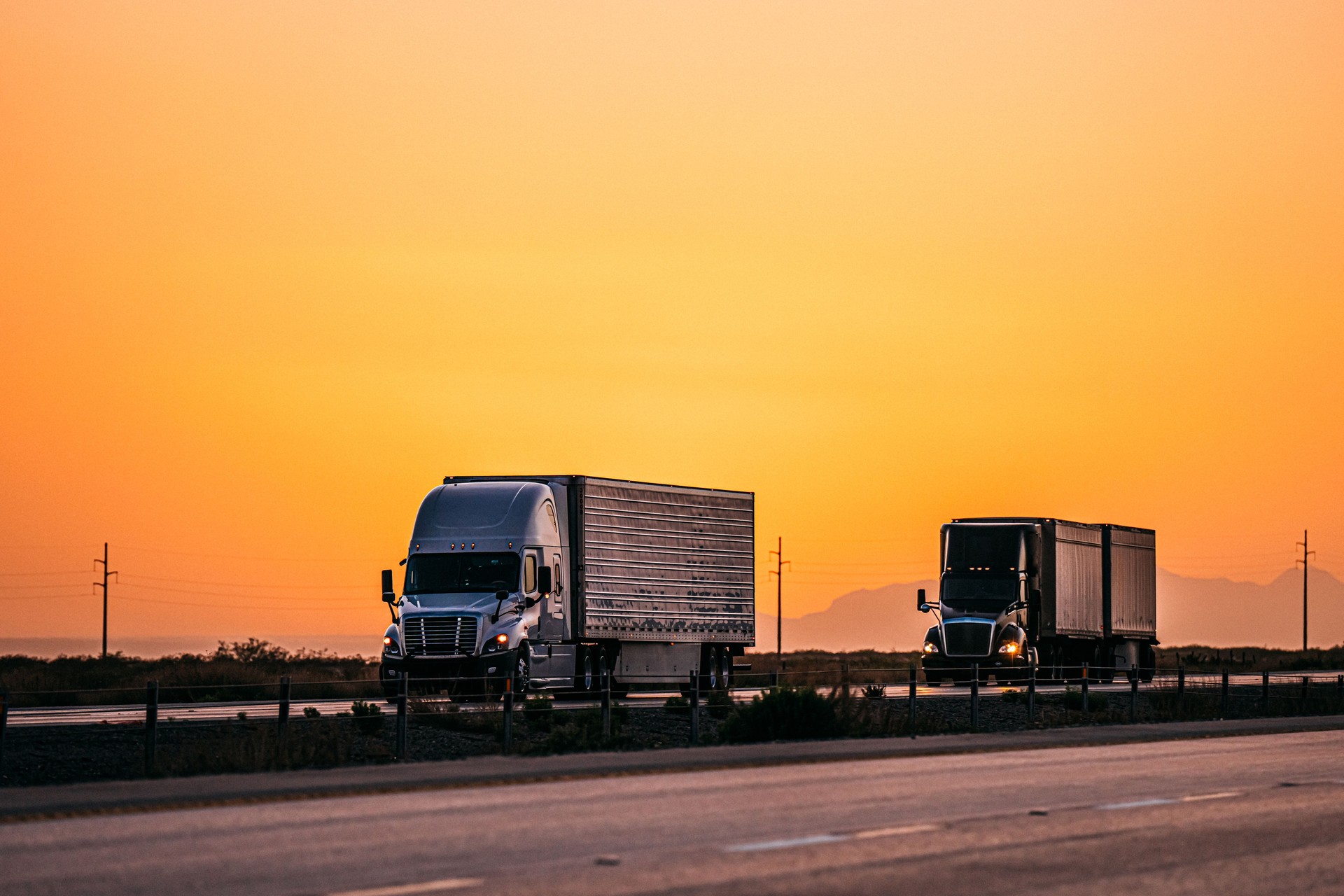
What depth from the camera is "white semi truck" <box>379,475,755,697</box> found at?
37500 mm

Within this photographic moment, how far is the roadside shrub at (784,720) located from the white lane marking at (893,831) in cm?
1280

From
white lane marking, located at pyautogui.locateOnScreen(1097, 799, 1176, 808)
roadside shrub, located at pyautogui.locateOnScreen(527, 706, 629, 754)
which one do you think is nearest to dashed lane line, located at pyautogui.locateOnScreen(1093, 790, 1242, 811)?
white lane marking, located at pyautogui.locateOnScreen(1097, 799, 1176, 808)

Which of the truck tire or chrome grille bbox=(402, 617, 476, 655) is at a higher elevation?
chrome grille bbox=(402, 617, 476, 655)

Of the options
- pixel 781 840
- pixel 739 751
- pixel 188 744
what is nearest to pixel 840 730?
pixel 739 751

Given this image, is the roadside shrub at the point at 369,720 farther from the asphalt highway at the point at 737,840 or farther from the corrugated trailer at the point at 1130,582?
the corrugated trailer at the point at 1130,582

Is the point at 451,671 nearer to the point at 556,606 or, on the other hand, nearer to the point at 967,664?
the point at 556,606

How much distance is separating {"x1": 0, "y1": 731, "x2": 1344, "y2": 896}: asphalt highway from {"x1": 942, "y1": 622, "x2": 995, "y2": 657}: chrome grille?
28.0m

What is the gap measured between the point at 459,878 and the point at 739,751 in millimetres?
12877

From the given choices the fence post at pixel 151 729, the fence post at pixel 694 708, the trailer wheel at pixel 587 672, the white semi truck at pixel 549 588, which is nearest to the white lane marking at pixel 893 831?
the fence post at pixel 151 729

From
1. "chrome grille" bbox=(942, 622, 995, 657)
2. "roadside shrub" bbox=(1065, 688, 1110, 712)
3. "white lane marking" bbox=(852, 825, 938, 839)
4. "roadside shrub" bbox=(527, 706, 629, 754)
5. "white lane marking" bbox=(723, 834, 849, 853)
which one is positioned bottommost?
"roadside shrub" bbox=(1065, 688, 1110, 712)

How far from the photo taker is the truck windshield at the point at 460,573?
123ft

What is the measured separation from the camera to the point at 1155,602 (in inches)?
2355

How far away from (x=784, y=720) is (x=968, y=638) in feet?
70.6

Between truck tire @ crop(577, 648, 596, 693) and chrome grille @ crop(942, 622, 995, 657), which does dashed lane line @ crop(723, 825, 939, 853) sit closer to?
truck tire @ crop(577, 648, 596, 693)
